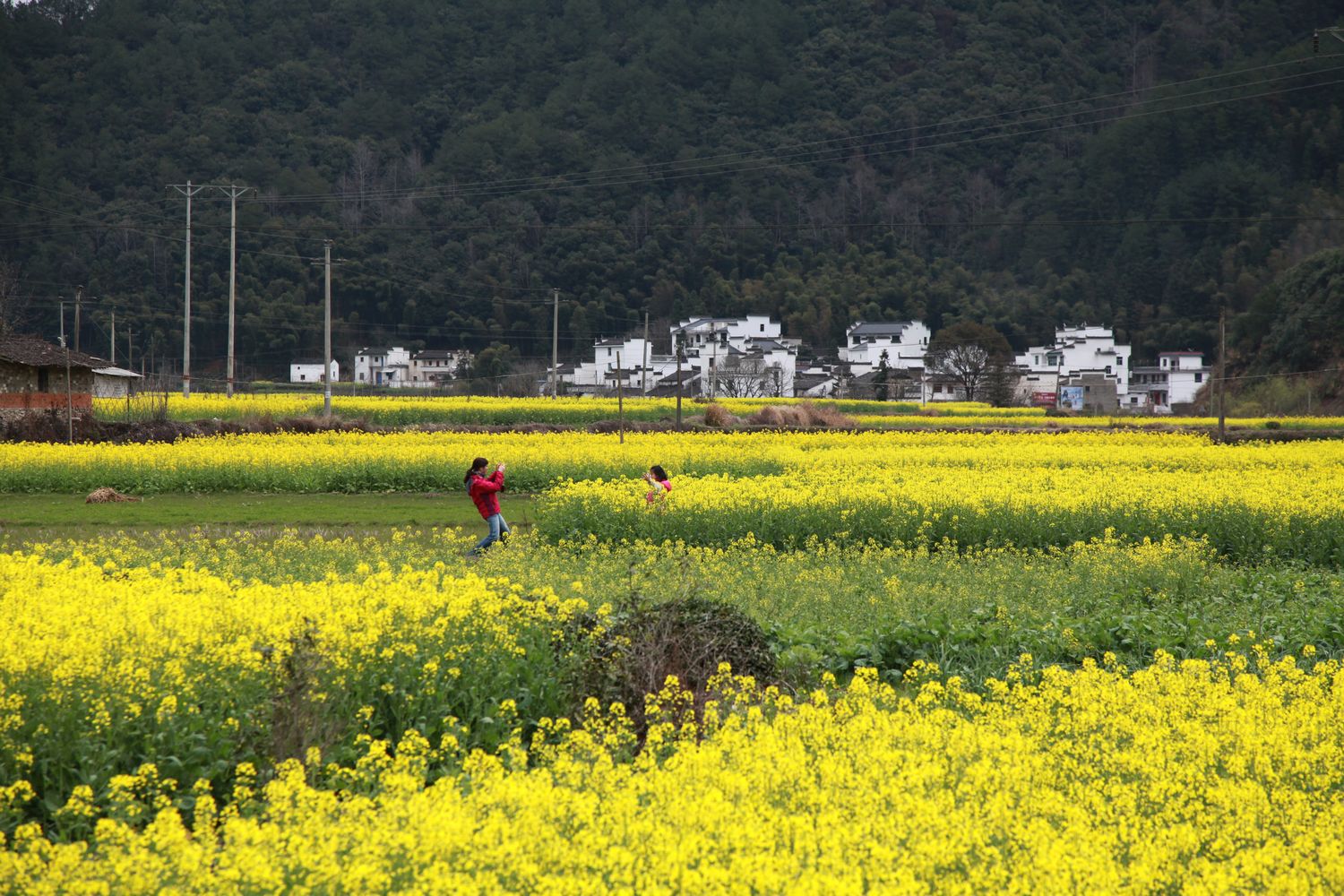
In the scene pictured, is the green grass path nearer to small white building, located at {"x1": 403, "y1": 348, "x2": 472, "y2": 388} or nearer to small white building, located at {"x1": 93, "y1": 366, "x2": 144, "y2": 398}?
small white building, located at {"x1": 93, "y1": 366, "x2": 144, "y2": 398}

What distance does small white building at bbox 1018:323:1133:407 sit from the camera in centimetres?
8656

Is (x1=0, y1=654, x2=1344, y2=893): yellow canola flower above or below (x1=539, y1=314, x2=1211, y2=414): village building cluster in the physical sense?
below

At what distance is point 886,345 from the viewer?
8925 centimetres

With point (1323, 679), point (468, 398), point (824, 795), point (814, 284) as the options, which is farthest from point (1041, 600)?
point (814, 284)

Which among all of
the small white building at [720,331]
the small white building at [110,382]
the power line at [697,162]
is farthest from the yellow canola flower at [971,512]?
the power line at [697,162]

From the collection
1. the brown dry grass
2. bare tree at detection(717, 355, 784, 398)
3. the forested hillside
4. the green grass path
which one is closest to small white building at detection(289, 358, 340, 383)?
Result: the forested hillside

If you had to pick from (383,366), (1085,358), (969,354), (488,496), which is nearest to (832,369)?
(969,354)

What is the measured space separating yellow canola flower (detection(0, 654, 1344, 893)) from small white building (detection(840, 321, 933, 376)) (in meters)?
81.8

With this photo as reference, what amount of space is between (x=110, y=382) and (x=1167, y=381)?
6973 centimetres

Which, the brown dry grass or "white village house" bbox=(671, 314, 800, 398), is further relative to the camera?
"white village house" bbox=(671, 314, 800, 398)

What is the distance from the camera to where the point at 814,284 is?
9669 centimetres

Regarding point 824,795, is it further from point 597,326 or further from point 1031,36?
point 1031,36

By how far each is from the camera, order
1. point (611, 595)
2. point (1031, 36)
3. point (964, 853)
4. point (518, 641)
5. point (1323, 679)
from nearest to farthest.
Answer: point (964, 853) → point (1323, 679) → point (518, 641) → point (611, 595) → point (1031, 36)

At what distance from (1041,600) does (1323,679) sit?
14.2ft
